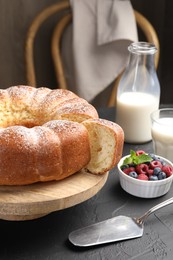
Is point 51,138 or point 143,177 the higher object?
point 51,138

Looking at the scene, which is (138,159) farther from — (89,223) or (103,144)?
(89,223)

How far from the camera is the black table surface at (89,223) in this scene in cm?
89

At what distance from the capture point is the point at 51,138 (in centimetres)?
99

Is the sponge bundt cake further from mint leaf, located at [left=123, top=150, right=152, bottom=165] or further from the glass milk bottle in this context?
the glass milk bottle

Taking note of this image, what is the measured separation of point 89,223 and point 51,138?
7.8 inches

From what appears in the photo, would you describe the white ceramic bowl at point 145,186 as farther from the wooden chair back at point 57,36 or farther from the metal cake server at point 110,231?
the wooden chair back at point 57,36

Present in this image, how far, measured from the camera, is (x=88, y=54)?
2.15m

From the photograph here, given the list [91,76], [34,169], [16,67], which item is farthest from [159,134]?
[16,67]

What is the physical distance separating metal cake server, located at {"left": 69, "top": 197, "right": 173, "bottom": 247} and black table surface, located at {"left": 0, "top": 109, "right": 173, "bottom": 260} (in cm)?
1

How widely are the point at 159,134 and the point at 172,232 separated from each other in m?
0.38

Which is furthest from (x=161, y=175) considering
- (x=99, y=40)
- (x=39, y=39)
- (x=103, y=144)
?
(x=39, y=39)

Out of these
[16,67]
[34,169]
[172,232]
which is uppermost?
[34,169]

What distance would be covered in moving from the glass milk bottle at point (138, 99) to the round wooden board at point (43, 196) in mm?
399

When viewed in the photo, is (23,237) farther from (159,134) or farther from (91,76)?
(91,76)
